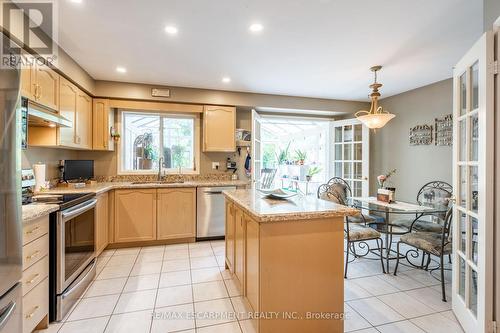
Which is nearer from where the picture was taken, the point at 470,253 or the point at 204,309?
the point at 470,253

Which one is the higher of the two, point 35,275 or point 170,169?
point 170,169

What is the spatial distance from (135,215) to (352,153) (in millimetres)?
4000

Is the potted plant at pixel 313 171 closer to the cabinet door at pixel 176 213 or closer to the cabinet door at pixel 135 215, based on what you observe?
the cabinet door at pixel 176 213

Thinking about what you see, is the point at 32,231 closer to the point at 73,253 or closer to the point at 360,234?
the point at 73,253

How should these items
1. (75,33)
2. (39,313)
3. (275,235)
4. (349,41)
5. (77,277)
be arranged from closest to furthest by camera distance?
(275,235), (39,313), (77,277), (75,33), (349,41)

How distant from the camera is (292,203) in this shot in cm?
190

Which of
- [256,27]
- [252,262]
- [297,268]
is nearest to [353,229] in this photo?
[297,268]

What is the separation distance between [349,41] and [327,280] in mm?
2247

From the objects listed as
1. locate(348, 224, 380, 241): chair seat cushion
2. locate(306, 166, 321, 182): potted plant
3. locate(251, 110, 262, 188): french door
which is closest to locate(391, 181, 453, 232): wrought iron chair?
locate(348, 224, 380, 241): chair seat cushion

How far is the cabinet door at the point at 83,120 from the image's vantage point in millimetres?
3018

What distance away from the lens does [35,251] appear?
162cm

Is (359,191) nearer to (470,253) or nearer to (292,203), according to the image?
(470,253)

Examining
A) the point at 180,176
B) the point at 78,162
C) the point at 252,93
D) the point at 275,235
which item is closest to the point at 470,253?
the point at 275,235

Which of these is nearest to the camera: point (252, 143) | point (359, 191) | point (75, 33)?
point (75, 33)
